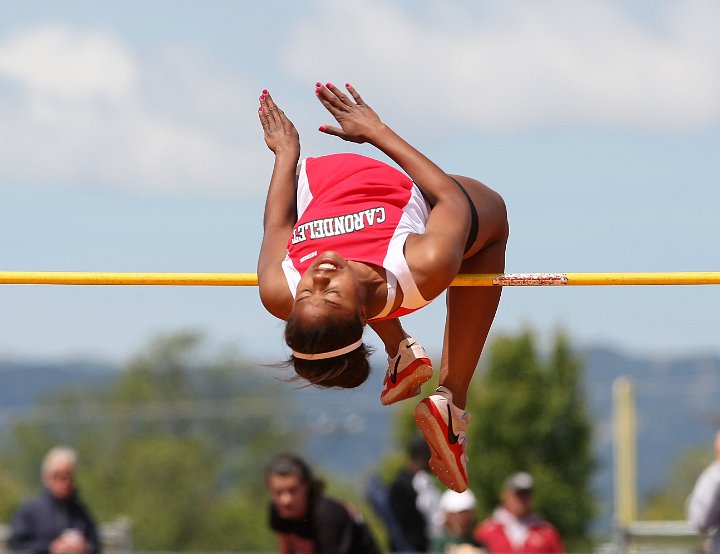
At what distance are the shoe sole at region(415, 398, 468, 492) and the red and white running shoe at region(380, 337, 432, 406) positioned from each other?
9 centimetres

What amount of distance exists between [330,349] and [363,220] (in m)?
0.56

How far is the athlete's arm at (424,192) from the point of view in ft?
19.4

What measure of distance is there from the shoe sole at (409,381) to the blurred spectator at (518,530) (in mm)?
5238

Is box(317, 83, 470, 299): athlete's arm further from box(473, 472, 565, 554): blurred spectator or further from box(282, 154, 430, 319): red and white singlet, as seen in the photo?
box(473, 472, 565, 554): blurred spectator

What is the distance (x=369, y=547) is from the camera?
8.56 meters

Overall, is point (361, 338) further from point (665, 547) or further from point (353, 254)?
point (665, 547)

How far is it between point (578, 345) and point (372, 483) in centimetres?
3979

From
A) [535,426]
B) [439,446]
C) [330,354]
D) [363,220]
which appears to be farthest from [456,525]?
[535,426]

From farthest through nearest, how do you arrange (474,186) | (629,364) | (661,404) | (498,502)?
(629,364), (661,404), (498,502), (474,186)

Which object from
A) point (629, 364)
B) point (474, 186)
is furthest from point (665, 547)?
point (629, 364)

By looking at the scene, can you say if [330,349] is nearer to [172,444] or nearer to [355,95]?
[355,95]

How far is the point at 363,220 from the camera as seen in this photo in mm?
6062

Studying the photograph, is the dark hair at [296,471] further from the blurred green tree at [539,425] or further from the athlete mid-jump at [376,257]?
the blurred green tree at [539,425]

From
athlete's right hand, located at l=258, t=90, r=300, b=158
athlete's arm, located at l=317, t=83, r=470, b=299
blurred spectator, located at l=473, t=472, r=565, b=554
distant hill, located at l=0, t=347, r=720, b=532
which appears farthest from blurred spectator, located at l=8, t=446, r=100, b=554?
distant hill, located at l=0, t=347, r=720, b=532
